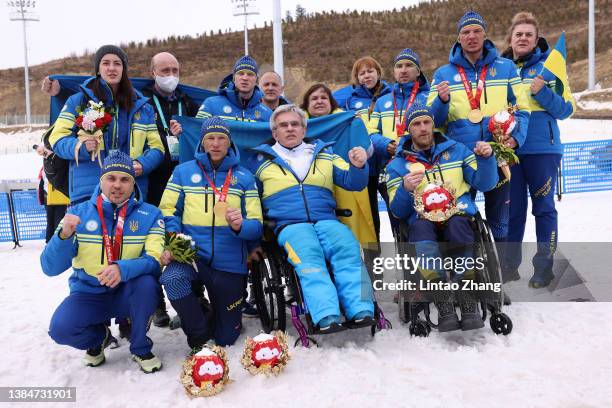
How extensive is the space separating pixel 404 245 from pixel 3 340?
2.96 meters

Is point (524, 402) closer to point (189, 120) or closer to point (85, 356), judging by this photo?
point (85, 356)

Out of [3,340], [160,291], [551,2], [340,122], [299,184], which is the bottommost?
[3,340]

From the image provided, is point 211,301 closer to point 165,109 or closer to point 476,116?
point 165,109

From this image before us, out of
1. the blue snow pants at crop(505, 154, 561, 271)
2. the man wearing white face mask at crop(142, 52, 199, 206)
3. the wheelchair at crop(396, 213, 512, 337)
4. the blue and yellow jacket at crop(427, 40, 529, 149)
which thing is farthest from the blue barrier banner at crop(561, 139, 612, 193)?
the man wearing white face mask at crop(142, 52, 199, 206)

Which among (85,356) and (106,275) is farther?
(85,356)

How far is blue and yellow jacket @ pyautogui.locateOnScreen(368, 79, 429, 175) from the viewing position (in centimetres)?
449

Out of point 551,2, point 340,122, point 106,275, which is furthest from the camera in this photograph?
point 551,2

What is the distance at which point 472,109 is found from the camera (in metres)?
4.21

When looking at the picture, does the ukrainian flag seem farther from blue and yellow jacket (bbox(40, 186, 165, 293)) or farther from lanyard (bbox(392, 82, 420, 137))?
blue and yellow jacket (bbox(40, 186, 165, 293))

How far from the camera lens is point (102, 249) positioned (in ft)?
11.2

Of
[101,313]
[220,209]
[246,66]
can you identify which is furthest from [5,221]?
[220,209]

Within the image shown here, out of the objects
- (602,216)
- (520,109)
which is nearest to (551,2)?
(602,216)

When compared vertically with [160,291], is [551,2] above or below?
above

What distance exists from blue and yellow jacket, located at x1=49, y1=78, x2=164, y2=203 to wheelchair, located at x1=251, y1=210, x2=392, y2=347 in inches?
42.8
